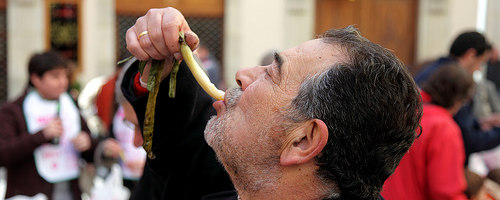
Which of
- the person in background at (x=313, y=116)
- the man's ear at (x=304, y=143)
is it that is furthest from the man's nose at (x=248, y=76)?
the man's ear at (x=304, y=143)

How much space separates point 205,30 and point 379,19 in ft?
10.4

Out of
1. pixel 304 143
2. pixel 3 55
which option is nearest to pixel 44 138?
pixel 304 143

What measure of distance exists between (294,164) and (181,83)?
1.52 feet

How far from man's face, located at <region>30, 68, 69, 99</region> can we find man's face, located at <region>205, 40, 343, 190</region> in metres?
2.61

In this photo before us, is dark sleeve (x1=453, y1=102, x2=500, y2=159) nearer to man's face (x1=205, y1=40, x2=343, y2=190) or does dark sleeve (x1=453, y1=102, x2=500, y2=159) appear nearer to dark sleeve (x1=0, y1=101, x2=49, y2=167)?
man's face (x1=205, y1=40, x2=343, y2=190)

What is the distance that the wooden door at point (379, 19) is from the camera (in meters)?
9.70

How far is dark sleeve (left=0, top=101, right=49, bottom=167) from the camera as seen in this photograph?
3.45 metres

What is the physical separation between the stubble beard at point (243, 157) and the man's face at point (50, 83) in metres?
2.60

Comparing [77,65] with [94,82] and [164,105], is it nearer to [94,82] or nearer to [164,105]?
[94,82]

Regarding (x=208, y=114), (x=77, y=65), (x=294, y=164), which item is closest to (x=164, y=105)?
(x=208, y=114)

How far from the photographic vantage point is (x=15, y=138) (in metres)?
3.56

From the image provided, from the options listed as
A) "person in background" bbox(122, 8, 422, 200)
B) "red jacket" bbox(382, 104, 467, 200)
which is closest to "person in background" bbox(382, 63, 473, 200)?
"red jacket" bbox(382, 104, 467, 200)

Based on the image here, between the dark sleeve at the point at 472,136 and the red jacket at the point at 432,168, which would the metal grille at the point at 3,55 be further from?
the red jacket at the point at 432,168

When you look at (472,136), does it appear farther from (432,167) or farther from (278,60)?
(278,60)
